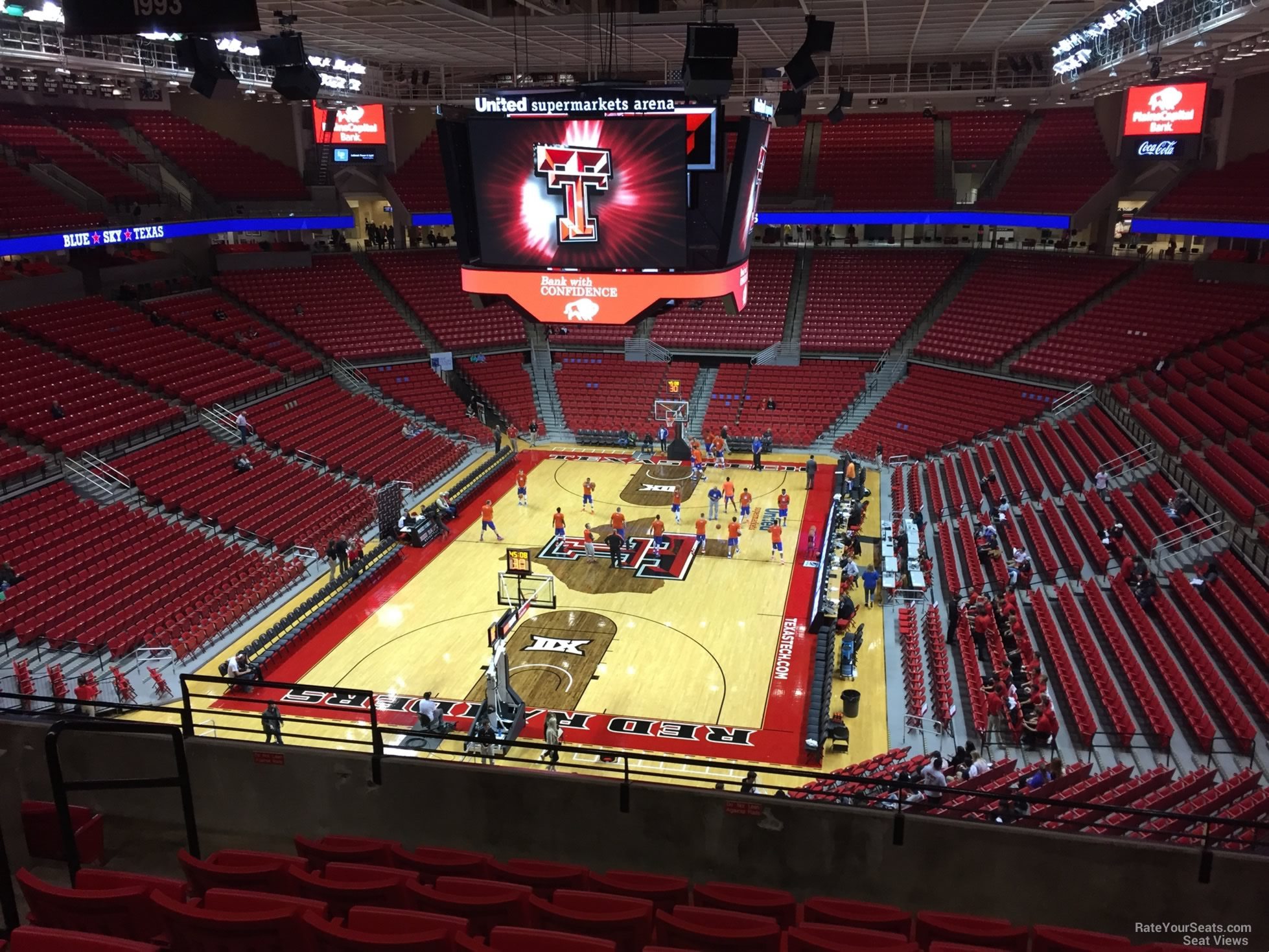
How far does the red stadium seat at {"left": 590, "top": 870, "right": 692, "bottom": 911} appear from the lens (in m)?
6.11

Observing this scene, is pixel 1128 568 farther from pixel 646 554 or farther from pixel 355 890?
pixel 355 890

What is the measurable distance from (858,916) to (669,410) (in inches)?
1050

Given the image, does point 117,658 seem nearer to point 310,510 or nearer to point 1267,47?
point 310,510

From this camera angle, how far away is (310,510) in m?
22.9

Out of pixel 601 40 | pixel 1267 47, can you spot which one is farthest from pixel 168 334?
pixel 1267 47

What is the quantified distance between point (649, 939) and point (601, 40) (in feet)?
62.0

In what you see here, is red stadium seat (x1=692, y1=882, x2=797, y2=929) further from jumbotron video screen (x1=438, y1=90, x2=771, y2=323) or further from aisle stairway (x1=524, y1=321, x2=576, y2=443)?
aisle stairway (x1=524, y1=321, x2=576, y2=443)

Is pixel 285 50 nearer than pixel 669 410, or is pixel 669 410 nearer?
pixel 285 50

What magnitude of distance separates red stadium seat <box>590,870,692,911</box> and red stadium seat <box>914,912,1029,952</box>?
155 cm

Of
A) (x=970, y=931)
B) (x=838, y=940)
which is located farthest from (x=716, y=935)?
(x=970, y=931)

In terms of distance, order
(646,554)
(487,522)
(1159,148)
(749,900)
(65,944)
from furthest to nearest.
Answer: (1159,148)
(487,522)
(646,554)
(749,900)
(65,944)

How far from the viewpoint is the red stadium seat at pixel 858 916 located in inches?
230

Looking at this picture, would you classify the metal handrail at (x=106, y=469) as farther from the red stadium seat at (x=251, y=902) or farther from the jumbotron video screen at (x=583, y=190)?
the red stadium seat at (x=251, y=902)

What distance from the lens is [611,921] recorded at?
17.6 feet
